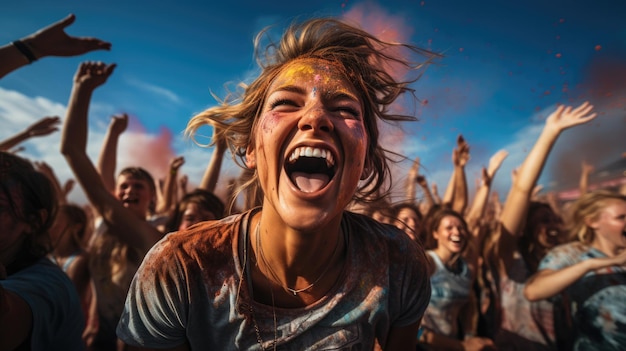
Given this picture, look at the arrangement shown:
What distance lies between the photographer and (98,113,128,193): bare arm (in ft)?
16.1

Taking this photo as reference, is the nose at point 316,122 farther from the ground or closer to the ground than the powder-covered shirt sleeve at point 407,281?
farther from the ground

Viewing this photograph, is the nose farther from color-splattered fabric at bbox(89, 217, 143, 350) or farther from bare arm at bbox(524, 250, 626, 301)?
bare arm at bbox(524, 250, 626, 301)

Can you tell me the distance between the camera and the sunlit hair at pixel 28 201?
1.92 metres

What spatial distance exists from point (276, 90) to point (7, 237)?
163 centimetres

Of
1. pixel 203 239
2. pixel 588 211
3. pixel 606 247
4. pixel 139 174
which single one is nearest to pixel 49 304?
pixel 203 239

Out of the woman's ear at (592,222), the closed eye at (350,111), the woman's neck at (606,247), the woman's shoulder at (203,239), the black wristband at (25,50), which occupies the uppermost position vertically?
the black wristband at (25,50)

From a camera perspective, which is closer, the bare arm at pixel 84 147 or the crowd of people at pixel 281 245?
the crowd of people at pixel 281 245

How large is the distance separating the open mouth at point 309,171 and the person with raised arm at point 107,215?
6.69 ft

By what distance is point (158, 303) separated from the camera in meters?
1.42

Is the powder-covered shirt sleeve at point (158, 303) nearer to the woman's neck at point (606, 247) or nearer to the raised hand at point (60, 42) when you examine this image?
the raised hand at point (60, 42)

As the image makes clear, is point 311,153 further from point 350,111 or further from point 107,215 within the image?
point 107,215

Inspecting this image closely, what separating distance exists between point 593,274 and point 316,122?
115 inches

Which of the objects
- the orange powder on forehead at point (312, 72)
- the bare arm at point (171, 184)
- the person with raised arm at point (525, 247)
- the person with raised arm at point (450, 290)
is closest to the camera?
the orange powder on forehead at point (312, 72)

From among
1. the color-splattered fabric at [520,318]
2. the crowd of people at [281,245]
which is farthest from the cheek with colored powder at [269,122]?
the color-splattered fabric at [520,318]
